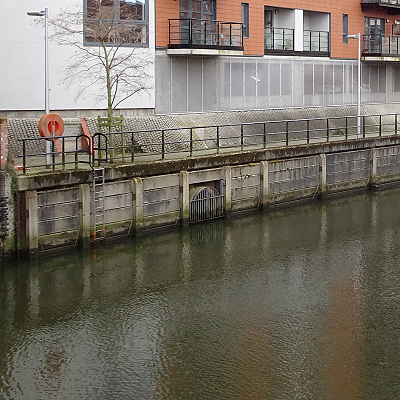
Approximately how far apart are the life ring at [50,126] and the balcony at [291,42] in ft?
60.2

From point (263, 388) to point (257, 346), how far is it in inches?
74.5

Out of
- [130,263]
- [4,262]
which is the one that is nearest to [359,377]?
[130,263]

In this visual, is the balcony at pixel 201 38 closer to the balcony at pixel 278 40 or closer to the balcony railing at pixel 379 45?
the balcony at pixel 278 40

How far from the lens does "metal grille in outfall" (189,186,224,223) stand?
25.2 metres

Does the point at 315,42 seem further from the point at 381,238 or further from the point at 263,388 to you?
the point at 263,388

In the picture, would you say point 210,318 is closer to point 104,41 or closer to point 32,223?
point 32,223

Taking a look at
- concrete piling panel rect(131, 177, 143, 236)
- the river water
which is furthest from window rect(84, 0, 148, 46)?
the river water

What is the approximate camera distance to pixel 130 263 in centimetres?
2092

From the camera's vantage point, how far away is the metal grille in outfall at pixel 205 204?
25172mm

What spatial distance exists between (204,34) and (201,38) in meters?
0.24

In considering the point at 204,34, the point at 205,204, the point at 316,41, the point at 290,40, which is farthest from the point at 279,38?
the point at 205,204

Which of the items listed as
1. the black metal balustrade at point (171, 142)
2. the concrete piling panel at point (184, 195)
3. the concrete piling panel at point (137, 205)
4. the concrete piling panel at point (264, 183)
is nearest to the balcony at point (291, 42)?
the black metal balustrade at point (171, 142)

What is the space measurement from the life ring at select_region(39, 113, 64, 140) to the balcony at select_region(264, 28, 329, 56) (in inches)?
722

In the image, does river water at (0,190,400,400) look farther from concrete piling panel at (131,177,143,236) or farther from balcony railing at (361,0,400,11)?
balcony railing at (361,0,400,11)
